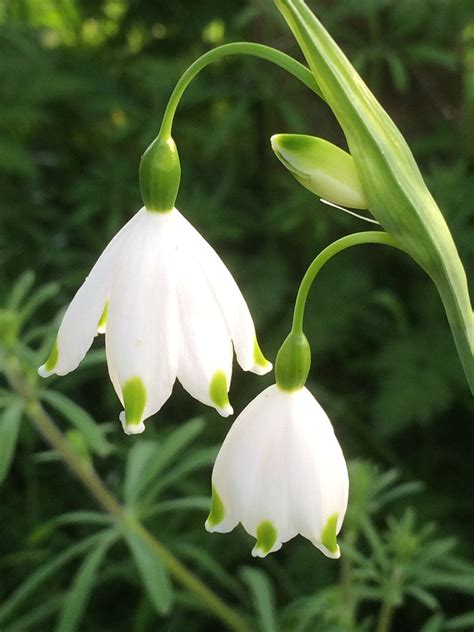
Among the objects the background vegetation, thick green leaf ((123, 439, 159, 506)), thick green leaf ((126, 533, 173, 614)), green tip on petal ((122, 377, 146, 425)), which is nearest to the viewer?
green tip on petal ((122, 377, 146, 425))

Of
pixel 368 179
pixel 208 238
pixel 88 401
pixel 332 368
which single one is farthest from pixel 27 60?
pixel 368 179

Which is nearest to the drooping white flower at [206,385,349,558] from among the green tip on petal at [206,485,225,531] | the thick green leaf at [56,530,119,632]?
the green tip on petal at [206,485,225,531]

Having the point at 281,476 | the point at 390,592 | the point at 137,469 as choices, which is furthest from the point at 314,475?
the point at 137,469

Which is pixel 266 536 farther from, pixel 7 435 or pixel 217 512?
pixel 7 435

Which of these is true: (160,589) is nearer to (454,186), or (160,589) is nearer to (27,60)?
(454,186)

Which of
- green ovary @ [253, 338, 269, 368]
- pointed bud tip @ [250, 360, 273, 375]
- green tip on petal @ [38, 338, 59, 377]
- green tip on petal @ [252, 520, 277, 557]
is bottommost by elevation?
green tip on petal @ [252, 520, 277, 557]

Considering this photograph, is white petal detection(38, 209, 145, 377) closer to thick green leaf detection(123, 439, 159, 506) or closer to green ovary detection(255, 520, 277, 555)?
green ovary detection(255, 520, 277, 555)
